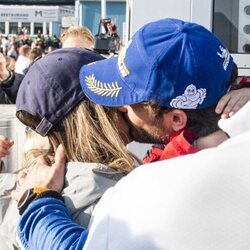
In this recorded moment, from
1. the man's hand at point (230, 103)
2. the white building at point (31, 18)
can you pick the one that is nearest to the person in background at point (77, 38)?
the man's hand at point (230, 103)

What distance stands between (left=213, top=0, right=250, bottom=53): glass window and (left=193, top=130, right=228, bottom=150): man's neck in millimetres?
1444

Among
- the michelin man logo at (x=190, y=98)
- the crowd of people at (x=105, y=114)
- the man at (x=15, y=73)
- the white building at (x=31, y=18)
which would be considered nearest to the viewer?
the crowd of people at (x=105, y=114)

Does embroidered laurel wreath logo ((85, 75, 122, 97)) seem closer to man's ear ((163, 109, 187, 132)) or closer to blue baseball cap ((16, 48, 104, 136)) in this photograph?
blue baseball cap ((16, 48, 104, 136))

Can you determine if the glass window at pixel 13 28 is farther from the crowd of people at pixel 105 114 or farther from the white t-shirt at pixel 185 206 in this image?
the white t-shirt at pixel 185 206

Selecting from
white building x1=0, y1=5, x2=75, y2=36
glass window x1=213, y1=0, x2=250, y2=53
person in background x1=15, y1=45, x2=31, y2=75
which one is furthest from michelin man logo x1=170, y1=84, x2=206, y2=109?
white building x1=0, y1=5, x2=75, y2=36

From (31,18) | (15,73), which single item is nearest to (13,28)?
(31,18)

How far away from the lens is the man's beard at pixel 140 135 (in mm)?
1627

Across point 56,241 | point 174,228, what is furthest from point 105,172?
point 174,228

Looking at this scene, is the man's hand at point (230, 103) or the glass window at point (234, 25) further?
the glass window at point (234, 25)

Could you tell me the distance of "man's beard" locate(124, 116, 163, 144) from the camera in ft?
5.34

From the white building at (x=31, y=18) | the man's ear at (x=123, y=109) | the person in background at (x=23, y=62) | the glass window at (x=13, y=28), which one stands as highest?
the man's ear at (x=123, y=109)

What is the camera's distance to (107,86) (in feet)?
5.23

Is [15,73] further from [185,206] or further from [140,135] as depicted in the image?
[185,206]

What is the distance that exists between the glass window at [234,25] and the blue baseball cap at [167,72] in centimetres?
141
